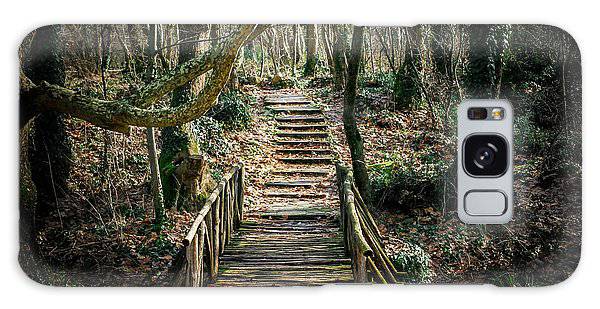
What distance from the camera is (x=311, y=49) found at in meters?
4.73

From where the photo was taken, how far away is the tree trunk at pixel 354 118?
4762 mm

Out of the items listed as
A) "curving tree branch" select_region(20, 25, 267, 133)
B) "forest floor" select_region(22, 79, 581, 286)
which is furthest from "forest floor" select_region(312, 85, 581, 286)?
"curving tree branch" select_region(20, 25, 267, 133)

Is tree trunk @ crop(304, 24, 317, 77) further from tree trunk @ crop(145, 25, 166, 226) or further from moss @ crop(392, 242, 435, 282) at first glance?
moss @ crop(392, 242, 435, 282)

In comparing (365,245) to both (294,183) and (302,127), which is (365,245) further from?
(302,127)

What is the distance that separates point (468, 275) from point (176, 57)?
218cm

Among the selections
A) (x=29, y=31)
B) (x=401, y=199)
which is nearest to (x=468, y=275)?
(x=401, y=199)

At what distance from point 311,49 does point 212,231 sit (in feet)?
4.17

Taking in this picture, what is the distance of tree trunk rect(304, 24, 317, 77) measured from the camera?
4719 mm

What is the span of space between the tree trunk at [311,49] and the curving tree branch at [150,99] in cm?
27

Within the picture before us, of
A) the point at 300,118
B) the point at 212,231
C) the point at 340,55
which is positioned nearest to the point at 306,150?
the point at 300,118

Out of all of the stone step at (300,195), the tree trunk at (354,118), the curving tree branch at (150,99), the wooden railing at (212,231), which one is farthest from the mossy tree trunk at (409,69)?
the wooden railing at (212,231)

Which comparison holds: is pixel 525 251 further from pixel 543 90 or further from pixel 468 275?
pixel 543 90

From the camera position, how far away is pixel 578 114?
480cm

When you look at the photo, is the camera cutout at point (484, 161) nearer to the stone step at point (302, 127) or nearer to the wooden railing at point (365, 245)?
the wooden railing at point (365, 245)
